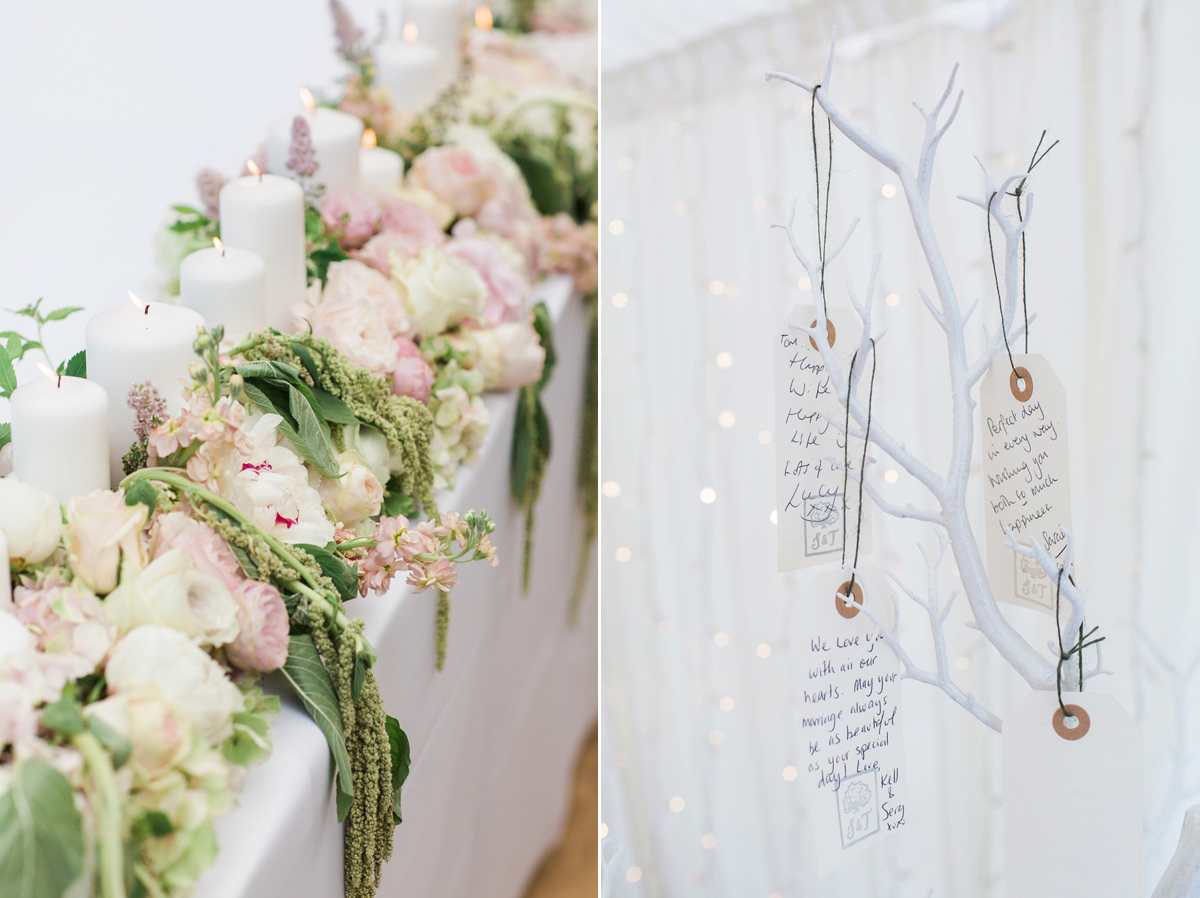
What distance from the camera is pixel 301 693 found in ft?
2.04

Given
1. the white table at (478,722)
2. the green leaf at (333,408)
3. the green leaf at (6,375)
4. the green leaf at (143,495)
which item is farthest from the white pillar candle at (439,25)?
the green leaf at (143,495)

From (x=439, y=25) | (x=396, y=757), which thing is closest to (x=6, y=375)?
(x=396, y=757)

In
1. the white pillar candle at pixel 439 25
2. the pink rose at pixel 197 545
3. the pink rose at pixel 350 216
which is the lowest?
the pink rose at pixel 197 545

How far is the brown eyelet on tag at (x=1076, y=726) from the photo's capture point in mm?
549

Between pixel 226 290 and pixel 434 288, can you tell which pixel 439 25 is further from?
pixel 226 290

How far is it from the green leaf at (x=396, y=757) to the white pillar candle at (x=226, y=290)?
1.16 feet

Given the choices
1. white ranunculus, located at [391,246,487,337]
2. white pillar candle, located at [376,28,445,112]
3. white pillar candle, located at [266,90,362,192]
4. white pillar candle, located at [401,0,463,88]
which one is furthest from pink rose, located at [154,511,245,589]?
white pillar candle, located at [401,0,463,88]

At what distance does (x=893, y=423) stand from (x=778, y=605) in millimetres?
364

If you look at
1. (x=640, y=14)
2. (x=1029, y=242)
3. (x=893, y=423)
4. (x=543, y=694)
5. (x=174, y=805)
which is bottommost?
(x=543, y=694)

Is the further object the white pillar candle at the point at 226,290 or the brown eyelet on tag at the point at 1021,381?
the white pillar candle at the point at 226,290

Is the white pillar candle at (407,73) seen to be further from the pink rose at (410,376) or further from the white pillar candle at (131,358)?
the white pillar candle at (131,358)

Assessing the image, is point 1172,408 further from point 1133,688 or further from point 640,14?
point 640,14

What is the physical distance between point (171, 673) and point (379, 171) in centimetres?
88

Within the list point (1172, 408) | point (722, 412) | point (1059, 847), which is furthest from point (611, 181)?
point (1059, 847)
